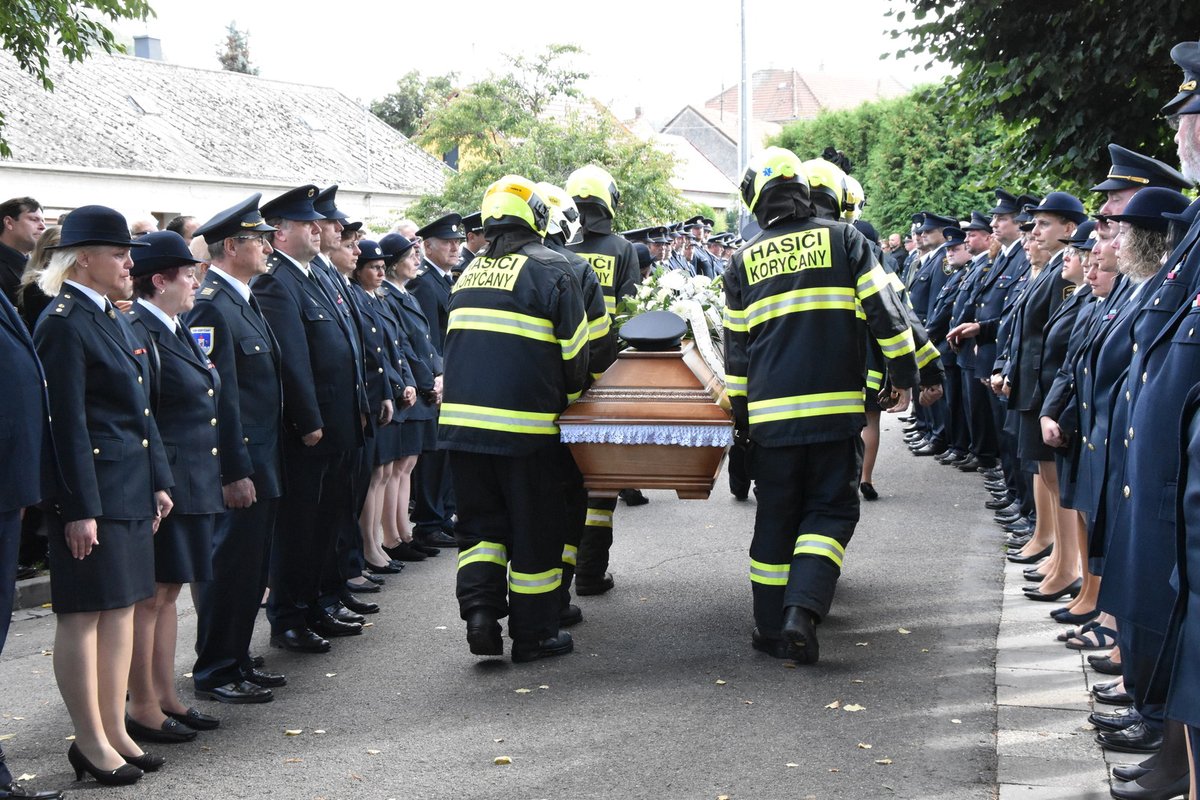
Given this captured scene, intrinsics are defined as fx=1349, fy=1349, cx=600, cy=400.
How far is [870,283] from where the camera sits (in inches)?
255

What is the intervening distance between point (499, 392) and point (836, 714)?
2.18 m

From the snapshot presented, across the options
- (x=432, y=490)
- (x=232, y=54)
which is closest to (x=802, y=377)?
(x=432, y=490)

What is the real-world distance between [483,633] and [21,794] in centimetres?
227

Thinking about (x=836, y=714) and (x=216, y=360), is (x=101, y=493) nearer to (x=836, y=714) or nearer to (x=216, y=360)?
(x=216, y=360)

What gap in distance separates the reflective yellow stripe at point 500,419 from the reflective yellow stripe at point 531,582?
0.69 metres

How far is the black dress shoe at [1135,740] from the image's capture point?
5.04 metres

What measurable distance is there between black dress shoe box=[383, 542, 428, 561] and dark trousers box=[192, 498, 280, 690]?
10.1 feet

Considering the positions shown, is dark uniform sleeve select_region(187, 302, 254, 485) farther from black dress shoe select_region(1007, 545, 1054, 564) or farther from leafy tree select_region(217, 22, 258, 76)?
leafy tree select_region(217, 22, 258, 76)

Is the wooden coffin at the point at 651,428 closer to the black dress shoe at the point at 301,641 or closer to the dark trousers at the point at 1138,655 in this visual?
the black dress shoe at the point at 301,641

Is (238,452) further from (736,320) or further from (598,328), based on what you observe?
(736,320)

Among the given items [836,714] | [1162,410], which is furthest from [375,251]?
[1162,410]

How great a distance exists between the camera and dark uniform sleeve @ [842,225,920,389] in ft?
21.3

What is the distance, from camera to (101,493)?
4.91 metres

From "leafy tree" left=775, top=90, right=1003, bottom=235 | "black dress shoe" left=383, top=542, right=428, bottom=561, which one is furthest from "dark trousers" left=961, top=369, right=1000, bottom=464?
"leafy tree" left=775, top=90, right=1003, bottom=235
